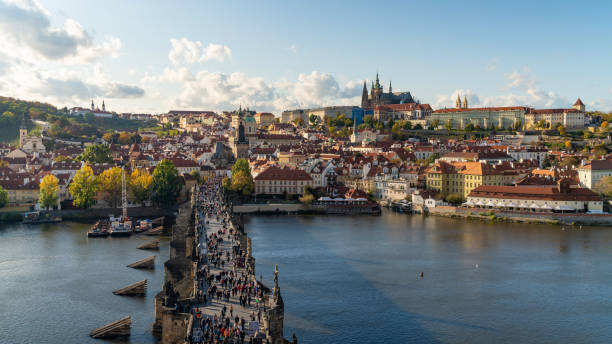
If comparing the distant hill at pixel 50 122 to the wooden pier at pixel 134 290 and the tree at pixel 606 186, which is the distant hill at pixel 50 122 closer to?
the tree at pixel 606 186

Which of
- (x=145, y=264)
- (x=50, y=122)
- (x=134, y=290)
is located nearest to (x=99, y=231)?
(x=145, y=264)

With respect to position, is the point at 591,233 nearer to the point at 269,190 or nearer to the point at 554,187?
the point at 554,187

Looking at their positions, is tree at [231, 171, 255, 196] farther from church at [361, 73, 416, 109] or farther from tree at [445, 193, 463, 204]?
church at [361, 73, 416, 109]

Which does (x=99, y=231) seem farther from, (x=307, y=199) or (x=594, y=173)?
(x=594, y=173)

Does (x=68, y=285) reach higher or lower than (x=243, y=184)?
lower

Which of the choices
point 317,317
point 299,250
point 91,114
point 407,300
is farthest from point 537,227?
point 91,114

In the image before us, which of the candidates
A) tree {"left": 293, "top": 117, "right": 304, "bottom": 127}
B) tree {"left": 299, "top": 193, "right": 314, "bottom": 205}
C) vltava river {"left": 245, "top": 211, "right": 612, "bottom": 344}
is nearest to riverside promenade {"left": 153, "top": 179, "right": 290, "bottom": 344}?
vltava river {"left": 245, "top": 211, "right": 612, "bottom": 344}

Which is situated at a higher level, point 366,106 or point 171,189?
point 366,106
